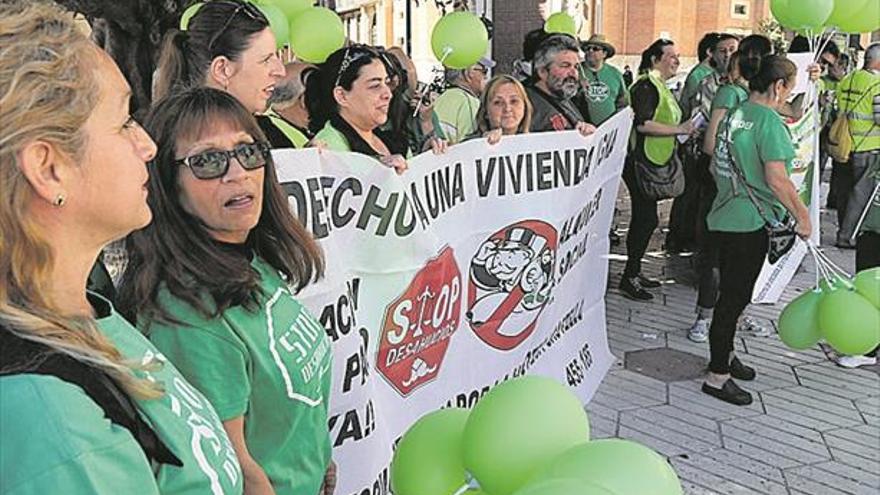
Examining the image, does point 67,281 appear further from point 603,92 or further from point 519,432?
point 603,92

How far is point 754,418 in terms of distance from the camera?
4715mm

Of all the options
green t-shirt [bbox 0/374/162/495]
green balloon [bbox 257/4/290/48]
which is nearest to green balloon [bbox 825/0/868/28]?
green balloon [bbox 257/4/290/48]

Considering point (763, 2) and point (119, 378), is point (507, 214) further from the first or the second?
point (763, 2)

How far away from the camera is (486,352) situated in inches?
154

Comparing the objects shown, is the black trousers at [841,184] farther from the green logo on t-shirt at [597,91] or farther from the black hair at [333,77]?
the black hair at [333,77]

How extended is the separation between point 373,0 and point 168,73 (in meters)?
25.5

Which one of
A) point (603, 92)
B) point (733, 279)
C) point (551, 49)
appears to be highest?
point (551, 49)

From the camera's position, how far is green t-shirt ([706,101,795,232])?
4.55 metres

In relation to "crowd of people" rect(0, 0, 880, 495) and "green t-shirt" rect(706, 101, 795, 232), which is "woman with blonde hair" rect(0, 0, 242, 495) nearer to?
"crowd of people" rect(0, 0, 880, 495)

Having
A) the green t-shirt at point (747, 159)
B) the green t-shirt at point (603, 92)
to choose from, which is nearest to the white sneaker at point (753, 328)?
the green t-shirt at point (747, 159)

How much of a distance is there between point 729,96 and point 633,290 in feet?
5.88

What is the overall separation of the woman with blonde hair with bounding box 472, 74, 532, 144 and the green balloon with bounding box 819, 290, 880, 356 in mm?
1851

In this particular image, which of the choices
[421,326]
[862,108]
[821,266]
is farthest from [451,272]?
[862,108]

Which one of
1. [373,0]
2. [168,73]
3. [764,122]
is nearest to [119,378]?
[168,73]
